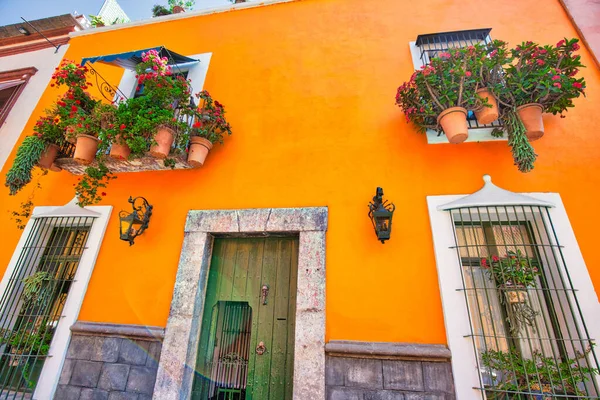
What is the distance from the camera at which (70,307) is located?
136 inches

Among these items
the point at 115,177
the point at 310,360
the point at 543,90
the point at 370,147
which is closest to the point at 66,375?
the point at 115,177

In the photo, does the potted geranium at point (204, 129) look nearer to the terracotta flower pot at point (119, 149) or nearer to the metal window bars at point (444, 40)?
the terracotta flower pot at point (119, 149)

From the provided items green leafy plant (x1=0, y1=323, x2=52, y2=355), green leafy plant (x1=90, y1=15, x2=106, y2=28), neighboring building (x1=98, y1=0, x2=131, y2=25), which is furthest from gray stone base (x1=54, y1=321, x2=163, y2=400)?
neighboring building (x1=98, y1=0, x2=131, y2=25)

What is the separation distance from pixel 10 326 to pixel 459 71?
6.06 metres

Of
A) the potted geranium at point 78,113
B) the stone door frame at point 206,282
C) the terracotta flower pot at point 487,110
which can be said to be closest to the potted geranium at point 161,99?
the potted geranium at point 78,113

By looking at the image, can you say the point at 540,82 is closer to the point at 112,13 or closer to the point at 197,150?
the point at 197,150

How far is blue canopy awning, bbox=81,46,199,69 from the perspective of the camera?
4238 mm

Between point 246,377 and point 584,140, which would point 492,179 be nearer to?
point 584,140

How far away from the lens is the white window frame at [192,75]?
15.5 ft

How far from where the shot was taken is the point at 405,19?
4.50 metres

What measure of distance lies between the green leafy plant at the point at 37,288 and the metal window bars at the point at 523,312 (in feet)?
15.8

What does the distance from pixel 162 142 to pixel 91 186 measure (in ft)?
4.87

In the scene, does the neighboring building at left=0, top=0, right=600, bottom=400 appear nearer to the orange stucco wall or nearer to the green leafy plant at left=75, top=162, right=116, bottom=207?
the orange stucco wall

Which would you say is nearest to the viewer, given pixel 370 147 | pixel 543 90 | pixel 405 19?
pixel 543 90
